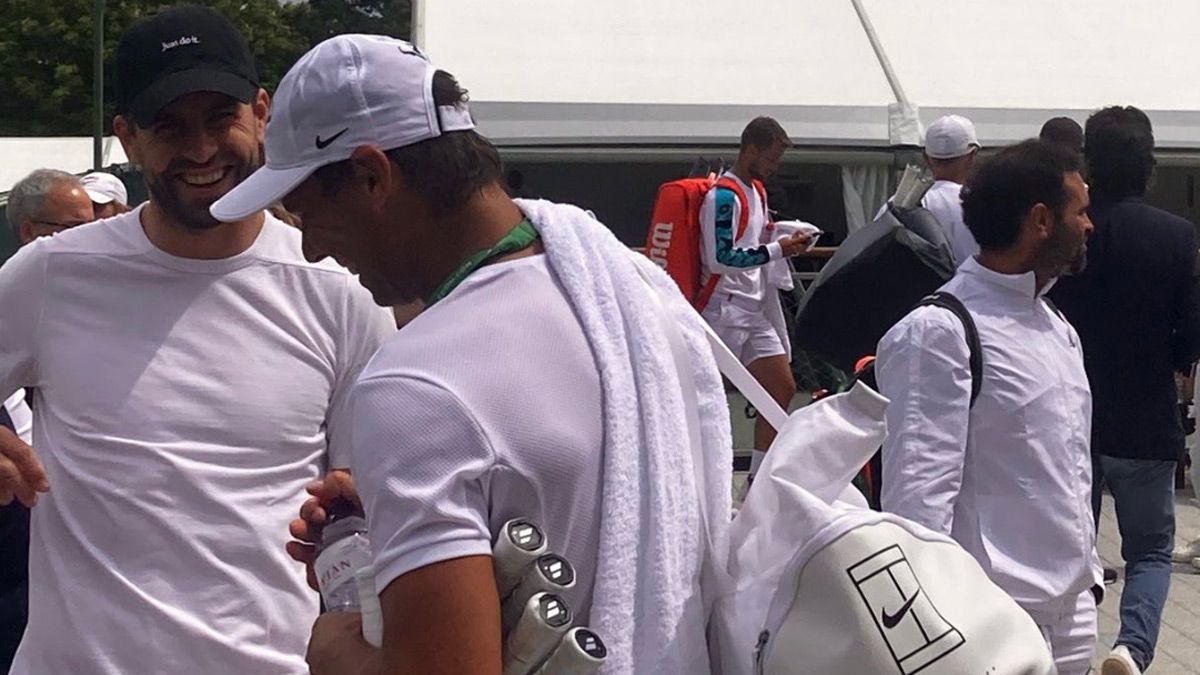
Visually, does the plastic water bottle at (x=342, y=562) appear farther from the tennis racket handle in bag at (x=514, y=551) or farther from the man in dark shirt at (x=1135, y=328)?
the man in dark shirt at (x=1135, y=328)

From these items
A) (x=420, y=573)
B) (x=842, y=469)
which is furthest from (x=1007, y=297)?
(x=420, y=573)

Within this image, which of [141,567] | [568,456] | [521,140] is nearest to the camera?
[568,456]

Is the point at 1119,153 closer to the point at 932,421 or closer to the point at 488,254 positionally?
the point at 932,421

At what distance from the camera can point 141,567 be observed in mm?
2654

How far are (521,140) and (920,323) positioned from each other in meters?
7.39

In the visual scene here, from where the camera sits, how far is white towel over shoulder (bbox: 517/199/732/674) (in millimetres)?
1739

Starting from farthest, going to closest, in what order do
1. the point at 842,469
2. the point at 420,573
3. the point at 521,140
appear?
the point at 521,140
the point at 842,469
the point at 420,573

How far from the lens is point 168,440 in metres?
2.70

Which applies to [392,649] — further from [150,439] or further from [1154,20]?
[1154,20]

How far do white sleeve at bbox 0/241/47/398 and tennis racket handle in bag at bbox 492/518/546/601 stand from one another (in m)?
1.41

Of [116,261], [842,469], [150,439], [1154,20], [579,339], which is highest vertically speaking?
[579,339]

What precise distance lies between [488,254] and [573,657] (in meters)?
0.45

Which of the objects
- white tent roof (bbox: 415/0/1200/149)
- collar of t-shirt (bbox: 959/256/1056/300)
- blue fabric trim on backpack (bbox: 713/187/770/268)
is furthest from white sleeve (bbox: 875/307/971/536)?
white tent roof (bbox: 415/0/1200/149)

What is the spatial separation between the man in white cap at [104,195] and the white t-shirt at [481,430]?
4.02 metres
